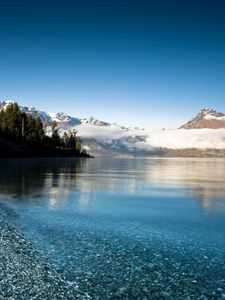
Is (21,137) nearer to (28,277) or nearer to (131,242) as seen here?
(131,242)

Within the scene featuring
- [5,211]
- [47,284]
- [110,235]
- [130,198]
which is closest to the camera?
[47,284]

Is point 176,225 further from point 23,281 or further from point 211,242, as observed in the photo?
point 23,281

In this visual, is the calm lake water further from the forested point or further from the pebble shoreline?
the forested point

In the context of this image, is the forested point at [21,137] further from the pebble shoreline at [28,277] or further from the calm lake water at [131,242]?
the pebble shoreline at [28,277]

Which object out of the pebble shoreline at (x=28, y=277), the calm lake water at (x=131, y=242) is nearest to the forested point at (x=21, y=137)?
the calm lake water at (x=131, y=242)

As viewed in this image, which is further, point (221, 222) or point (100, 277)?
point (221, 222)

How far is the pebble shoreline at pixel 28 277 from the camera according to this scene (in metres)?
12.6

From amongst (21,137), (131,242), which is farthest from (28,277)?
(21,137)

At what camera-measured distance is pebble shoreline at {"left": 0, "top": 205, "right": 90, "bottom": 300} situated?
12609mm

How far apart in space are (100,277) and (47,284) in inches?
85.5

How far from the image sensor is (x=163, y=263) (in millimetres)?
16359

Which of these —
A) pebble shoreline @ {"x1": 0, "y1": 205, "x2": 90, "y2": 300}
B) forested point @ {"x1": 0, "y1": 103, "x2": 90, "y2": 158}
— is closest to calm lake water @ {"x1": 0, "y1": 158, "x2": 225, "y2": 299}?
pebble shoreline @ {"x1": 0, "y1": 205, "x2": 90, "y2": 300}

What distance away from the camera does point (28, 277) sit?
46.5ft

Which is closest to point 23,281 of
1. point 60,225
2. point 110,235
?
point 110,235
